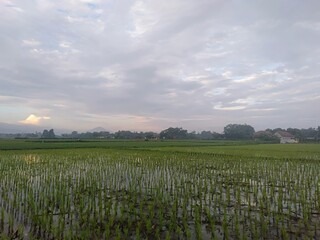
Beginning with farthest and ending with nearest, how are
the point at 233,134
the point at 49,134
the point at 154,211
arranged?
the point at 49,134 → the point at 233,134 → the point at 154,211

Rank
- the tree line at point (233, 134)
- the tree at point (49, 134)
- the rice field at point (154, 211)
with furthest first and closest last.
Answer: the tree at point (49, 134) → the tree line at point (233, 134) → the rice field at point (154, 211)

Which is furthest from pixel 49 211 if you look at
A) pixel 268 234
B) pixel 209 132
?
pixel 209 132

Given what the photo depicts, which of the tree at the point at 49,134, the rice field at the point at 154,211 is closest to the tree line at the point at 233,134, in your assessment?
the tree at the point at 49,134

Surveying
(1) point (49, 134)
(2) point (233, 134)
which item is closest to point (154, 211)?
(2) point (233, 134)

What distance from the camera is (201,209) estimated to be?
5.99 meters

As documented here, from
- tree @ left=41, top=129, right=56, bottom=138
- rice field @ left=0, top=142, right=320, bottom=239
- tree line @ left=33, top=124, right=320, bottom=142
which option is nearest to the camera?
rice field @ left=0, top=142, right=320, bottom=239

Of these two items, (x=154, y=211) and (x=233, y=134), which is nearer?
(x=154, y=211)

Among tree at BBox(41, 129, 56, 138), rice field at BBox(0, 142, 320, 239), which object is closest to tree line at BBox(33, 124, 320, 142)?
tree at BBox(41, 129, 56, 138)

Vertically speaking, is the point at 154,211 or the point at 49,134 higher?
the point at 49,134

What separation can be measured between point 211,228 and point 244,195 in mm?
2979

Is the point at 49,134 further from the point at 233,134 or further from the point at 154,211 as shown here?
the point at 154,211

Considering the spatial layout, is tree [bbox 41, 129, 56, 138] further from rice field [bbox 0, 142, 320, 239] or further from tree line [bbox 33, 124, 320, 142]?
rice field [bbox 0, 142, 320, 239]

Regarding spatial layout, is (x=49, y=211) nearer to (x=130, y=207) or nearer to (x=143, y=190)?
(x=130, y=207)

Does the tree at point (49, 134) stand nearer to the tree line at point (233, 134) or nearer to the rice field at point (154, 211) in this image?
the tree line at point (233, 134)
